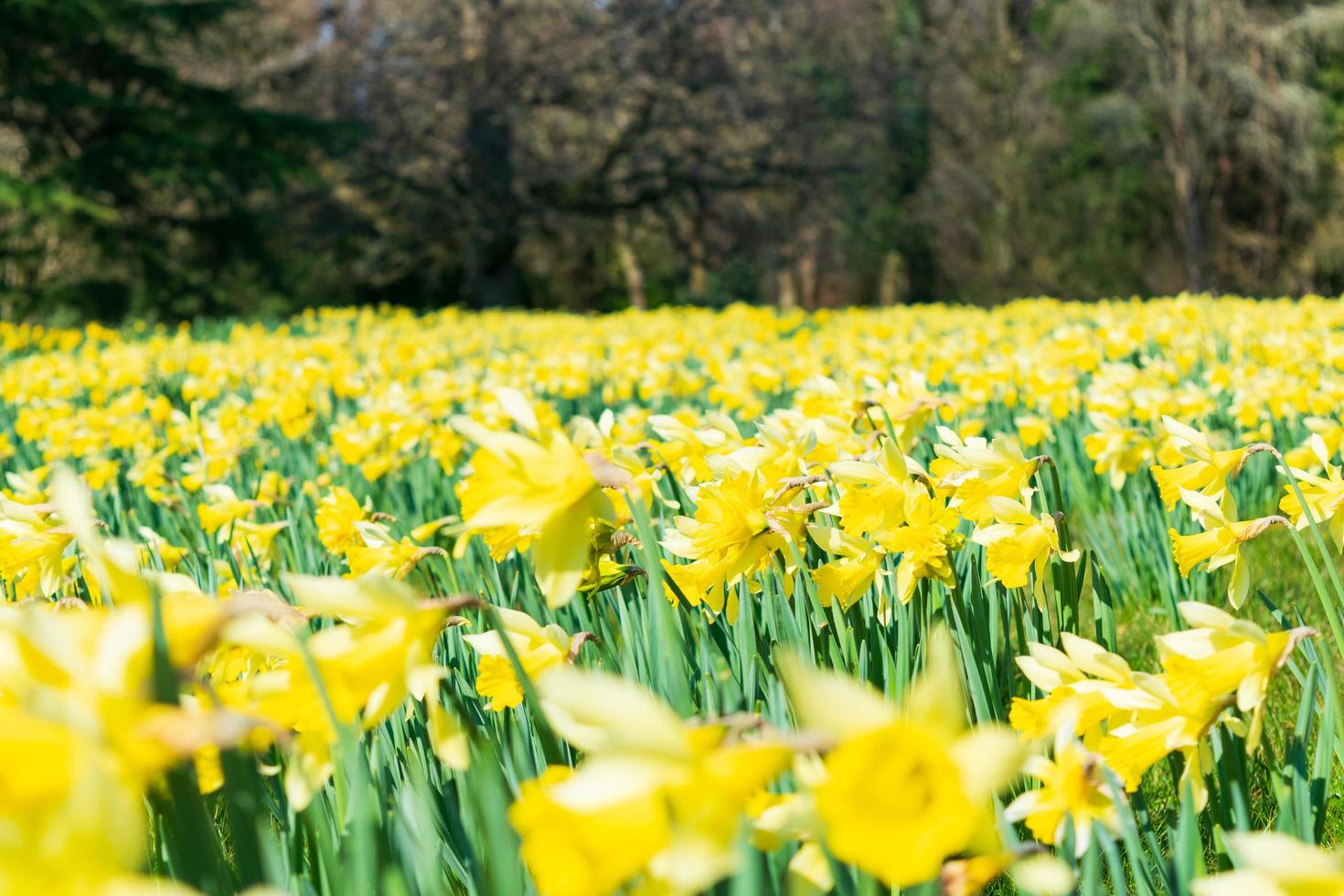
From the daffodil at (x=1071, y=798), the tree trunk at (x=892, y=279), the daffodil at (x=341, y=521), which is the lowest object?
the daffodil at (x=1071, y=798)

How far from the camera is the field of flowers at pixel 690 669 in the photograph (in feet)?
1.90

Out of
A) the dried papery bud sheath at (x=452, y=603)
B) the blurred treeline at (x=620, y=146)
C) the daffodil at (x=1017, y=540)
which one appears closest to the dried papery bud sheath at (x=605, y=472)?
the dried papery bud sheath at (x=452, y=603)

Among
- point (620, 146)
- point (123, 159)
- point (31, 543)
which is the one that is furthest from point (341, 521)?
point (620, 146)

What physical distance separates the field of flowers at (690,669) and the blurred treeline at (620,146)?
1358cm

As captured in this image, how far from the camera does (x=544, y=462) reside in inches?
37.6

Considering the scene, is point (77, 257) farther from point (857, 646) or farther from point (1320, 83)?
point (1320, 83)

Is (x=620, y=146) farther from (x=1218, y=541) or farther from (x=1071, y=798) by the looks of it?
(x=1071, y=798)

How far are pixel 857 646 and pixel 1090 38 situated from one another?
2174cm

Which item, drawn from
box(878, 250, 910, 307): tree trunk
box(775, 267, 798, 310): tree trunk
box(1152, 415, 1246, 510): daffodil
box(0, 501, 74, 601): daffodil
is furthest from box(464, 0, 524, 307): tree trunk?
box(1152, 415, 1246, 510): daffodil

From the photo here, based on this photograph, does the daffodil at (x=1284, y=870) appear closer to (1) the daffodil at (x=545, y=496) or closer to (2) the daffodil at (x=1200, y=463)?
(1) the daffodil at (x=545, y=496)

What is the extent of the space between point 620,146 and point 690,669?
18165 millimetres

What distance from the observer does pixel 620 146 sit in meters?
18.8

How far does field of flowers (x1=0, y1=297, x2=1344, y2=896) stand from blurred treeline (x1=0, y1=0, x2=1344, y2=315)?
535 inches

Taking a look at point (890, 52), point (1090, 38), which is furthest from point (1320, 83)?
point (890, 52)
